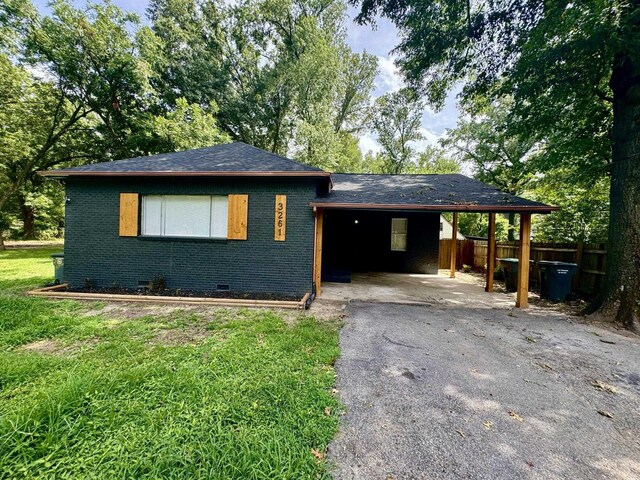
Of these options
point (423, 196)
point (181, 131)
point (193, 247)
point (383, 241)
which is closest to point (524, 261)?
point (423, 196)

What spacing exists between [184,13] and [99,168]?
51.5 feet

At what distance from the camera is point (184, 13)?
1600 cm

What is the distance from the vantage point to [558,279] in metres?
6.75

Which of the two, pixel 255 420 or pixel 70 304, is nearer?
pixel 255 420

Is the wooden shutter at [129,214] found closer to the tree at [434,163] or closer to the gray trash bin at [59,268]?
the gray trash bin at [59,268]

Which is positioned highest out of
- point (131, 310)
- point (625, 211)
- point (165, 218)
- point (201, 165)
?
point (201, 165)

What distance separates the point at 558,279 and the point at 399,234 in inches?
215

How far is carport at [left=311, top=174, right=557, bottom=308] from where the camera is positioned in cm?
613

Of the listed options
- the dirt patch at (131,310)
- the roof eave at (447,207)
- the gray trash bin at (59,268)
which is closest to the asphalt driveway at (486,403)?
the roof eave at (447,207)

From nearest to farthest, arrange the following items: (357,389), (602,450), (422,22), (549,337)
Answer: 1. (602,450)
2. (357,389)
3. (549,337)
4. (422,22)

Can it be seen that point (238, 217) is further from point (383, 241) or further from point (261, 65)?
point (261, 65)

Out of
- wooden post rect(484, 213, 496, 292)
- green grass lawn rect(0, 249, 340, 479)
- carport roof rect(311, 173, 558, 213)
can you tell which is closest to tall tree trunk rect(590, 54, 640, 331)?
carport roof rect(311, 173, 558, 213)

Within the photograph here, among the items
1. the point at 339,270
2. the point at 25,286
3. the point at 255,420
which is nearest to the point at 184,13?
the point at 25,286

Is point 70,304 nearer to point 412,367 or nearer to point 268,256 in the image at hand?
point 268,256
